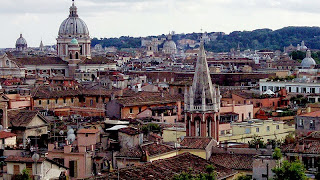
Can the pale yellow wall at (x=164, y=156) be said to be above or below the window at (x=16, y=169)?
below

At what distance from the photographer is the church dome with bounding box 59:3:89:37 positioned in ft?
370

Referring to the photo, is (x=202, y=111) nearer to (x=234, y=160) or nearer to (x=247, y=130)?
(x=247, y=130)

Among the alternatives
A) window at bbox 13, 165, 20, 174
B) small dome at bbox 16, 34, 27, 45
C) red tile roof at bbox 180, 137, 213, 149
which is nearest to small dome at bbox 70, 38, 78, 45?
small dome at bbox 16, 34, 27, 45

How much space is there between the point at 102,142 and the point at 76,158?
2998mm

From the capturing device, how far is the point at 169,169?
22.5 m

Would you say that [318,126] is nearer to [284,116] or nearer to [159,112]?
[284,116]

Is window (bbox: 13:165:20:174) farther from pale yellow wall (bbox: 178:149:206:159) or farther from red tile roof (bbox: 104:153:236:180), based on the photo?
pale yellow wall (bbox: 178:149:206:159)

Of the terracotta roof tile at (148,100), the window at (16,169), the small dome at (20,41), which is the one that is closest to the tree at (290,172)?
the window at (16,169)

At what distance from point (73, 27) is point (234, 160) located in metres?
88.6

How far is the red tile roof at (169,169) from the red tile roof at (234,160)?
1.10 meters

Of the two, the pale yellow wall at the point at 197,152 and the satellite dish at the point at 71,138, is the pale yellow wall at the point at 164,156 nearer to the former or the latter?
the pale yellow wall at the point at 197,152

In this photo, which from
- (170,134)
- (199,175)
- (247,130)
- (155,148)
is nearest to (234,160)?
(155,148)

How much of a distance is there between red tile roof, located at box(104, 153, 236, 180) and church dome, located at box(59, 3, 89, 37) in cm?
8945

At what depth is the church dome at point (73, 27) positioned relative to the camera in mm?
112812
